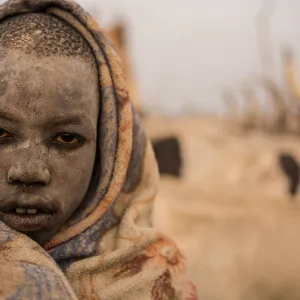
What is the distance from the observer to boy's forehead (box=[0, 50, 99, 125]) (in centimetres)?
135

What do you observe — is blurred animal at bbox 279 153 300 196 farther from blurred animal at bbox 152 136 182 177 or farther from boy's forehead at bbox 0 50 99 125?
boy's forehead at bbox 0 50 99 125

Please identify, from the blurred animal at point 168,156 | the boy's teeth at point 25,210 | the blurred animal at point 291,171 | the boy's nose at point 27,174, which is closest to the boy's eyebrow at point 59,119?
the boy's nose at point 27,174

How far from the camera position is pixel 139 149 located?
1.76 m

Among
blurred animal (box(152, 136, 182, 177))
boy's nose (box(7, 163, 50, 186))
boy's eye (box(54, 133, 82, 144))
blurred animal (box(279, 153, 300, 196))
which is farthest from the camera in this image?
blurred animal (box(152, 136, 182, 177))

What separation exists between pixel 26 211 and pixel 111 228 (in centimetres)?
35

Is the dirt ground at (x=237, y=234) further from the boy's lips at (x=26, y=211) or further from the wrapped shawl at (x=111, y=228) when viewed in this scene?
the boy's lips at (x=26, y=211)

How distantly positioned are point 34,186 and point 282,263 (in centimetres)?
291

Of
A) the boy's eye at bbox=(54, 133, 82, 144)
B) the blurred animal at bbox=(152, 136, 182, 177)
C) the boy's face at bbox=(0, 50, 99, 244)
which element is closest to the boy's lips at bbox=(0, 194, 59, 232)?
the boy's face at bbox=(0, 50, 99, 244)

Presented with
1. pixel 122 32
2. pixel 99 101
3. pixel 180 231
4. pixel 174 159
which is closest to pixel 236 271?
pixel 180 231

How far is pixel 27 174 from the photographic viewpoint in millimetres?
1312

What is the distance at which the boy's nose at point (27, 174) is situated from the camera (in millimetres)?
1310

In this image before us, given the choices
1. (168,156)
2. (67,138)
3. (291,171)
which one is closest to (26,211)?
(67,138)

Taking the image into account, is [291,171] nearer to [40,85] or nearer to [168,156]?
[168,156]

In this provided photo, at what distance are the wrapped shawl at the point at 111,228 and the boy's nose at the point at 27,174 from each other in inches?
8.6
